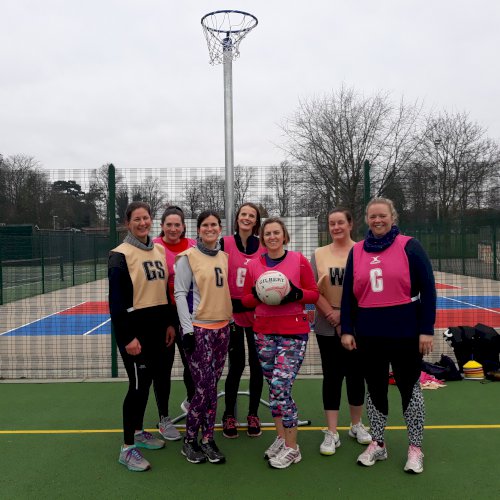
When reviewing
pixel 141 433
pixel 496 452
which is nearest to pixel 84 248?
pixel 141 433

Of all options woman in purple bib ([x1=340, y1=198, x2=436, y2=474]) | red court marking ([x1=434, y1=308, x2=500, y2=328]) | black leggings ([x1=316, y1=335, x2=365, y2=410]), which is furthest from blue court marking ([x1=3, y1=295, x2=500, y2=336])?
woman in purple bib ([x1=340, y1=198, x2=436, y2=474])

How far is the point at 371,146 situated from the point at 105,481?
23.8 m

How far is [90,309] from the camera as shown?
14.1 m

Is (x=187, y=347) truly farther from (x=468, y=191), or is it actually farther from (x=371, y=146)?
(x=468, y=191)

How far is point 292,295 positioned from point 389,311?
0.67 m

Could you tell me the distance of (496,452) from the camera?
158 inches

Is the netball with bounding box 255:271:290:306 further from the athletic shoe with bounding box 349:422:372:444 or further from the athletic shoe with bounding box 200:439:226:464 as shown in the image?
the athletic shoe with bounding box 349:422:372:444

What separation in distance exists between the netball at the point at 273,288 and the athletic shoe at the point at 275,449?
3.72ft

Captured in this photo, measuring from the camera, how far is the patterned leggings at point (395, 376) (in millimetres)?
3590

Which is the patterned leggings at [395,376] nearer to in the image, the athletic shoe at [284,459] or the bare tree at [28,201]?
the athletic shoe at [284,459]

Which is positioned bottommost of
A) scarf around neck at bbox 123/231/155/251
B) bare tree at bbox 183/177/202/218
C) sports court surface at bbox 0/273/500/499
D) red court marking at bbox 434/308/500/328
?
red court marking at bbox 434/308/500/328

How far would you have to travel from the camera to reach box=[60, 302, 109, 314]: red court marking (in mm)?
13648

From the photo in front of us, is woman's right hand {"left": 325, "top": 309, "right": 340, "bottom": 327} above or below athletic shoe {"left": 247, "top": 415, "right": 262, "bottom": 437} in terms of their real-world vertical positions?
above

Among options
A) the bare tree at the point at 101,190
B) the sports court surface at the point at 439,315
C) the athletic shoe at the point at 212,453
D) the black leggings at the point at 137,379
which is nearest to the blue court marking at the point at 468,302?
the sports court surface at the point at 439,315
